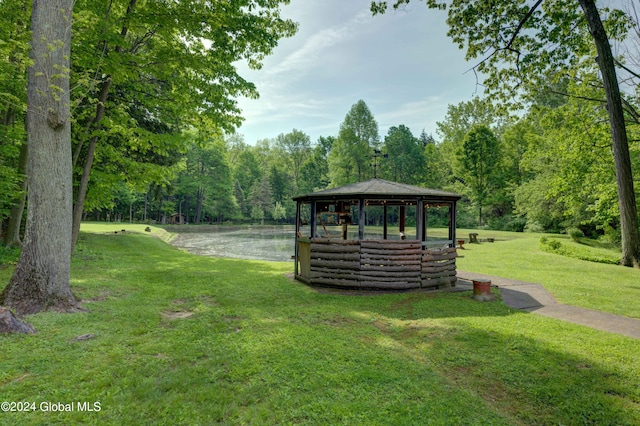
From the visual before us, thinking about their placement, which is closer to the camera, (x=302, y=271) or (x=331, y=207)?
(x=302, y=271)

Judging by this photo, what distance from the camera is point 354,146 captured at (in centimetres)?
4822

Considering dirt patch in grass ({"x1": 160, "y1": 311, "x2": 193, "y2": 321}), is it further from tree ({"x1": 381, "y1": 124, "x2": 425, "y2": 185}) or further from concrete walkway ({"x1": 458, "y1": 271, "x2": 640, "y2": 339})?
tree ({"x1": 381, "y1": 124, "x2": 425, "y2": 185})

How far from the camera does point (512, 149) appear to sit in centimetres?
4256

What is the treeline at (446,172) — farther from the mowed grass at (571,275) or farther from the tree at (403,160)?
the mowed grass at (571,275)

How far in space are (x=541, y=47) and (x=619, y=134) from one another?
330 centimetres

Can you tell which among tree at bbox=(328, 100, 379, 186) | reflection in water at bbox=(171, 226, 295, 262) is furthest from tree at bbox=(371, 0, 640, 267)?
tree at bbox=(328, 100, 379, 186)

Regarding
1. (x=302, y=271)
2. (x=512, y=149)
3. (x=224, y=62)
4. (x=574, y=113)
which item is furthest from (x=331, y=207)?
(x=512, y=149)

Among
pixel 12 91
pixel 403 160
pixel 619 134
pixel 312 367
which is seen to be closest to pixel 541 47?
pixel 619 134

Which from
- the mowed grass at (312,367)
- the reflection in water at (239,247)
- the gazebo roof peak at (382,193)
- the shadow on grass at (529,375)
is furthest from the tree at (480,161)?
the shadow on grass at (529,375)

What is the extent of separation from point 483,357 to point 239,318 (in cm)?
423

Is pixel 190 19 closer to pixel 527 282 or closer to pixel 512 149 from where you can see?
pixel 527 282

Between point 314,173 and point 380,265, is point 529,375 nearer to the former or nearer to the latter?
point 380,265

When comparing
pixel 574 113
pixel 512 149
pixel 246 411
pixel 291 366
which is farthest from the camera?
pixel 512 149

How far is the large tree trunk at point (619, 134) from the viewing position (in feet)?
25.7
